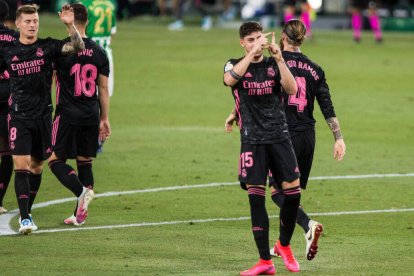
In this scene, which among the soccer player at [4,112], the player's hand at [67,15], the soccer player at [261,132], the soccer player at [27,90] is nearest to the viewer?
the soccer player at [261,132]

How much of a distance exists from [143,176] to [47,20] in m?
31.8

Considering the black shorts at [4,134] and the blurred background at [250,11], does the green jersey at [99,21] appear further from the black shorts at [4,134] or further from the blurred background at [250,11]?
the blurred background at [250,11]

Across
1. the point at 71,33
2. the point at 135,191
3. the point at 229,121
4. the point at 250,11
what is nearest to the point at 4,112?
the point at 71,33

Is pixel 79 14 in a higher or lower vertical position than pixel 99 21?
higher

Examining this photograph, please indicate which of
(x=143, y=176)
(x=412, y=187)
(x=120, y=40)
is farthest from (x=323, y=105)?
(x=120, y=40)

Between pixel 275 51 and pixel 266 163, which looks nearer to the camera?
pixel 275 51

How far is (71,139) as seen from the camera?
43.9 feet

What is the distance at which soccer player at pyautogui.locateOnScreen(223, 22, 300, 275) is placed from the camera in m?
10.7

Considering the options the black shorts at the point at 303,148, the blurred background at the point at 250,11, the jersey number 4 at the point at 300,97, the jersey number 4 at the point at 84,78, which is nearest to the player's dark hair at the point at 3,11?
the jersey number 4 at the point at 84,78

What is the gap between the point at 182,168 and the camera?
18.3m

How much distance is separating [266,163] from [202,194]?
5.08 m

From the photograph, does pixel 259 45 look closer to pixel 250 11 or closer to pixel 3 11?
pixel 3 11

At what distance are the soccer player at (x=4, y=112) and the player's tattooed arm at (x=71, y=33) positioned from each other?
145 cm

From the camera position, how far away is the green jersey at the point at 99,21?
61.8 ft
